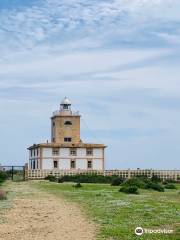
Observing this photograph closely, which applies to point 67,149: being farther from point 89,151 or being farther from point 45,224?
point 45,224

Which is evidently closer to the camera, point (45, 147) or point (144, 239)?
point (144, 239)

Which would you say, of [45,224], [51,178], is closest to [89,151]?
→ [51,178]

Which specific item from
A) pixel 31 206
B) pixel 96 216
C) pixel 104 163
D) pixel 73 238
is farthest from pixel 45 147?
pixel 73 238

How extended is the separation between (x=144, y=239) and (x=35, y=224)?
170 inches

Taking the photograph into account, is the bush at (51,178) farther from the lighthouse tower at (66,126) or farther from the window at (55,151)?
the lighthouse tower at (66,126)

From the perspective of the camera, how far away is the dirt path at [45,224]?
1316cm

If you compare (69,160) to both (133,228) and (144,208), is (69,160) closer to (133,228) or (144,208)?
(144,208)

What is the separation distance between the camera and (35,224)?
15.5 m

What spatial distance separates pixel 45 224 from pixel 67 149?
182ft

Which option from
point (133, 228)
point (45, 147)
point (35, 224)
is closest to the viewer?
point (133, 228)

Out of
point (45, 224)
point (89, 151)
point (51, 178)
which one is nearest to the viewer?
point (45, 224)

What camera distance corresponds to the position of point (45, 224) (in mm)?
15547

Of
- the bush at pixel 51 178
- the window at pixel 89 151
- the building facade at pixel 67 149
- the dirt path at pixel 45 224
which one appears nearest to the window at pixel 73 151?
the building facade at pixel 67 149

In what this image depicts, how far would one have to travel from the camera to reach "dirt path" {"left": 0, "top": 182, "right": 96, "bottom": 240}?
43.2 feet
